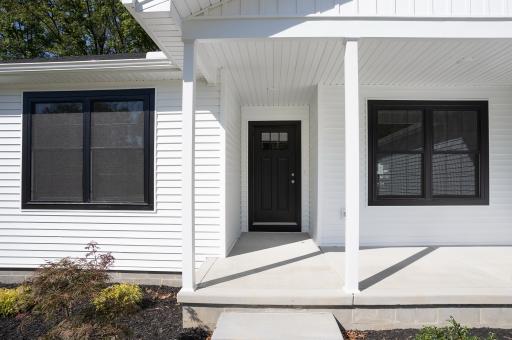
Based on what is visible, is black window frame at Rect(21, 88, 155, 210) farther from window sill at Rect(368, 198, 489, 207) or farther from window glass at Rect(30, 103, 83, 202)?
window sill at Rect(368, 198, 489, 207)

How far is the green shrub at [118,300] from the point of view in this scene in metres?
3.05

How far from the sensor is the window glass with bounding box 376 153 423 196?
5.21 m

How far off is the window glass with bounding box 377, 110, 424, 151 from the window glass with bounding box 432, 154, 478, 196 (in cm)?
38

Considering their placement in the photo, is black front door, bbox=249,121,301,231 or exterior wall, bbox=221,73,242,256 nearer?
exterior wall, bbox=221,73,242,256

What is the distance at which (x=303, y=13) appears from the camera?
3.17 metres

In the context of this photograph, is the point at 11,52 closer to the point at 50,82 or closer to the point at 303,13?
the point at 50,82

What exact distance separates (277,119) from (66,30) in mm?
10671

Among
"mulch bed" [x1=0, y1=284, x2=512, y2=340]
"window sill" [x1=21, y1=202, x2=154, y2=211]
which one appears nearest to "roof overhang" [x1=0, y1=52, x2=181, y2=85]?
"window sill" [x1=21, y1=202, x2=154, y2=211]

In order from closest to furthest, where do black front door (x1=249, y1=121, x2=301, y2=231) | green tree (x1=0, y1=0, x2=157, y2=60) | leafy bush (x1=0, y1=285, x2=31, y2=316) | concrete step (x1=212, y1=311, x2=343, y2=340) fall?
concrete step (x1=212, y1=311, x2=343, y2=340)
leafy bush (x1=0, y1=285, x2=31, y2=316)
black front door (x1=249, y1=121, x2=301, y2=231)
green tree (x1=0, y1=0, x2=157, y2=60)

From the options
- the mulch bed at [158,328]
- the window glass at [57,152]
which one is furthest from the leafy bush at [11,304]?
the window glass at [57,152]

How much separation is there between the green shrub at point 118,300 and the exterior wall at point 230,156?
1.13m

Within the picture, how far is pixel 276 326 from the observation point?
110 inches

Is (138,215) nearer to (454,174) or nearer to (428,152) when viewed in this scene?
(428,152)

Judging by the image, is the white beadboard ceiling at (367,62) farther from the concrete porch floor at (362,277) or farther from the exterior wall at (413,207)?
the concrete porch floor at (362,277)
